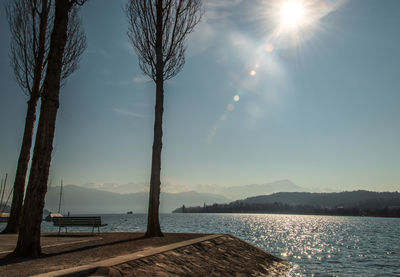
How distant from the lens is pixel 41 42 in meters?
15.3

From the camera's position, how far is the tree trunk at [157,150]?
42.8 feet

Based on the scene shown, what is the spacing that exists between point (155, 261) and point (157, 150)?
6865 mm

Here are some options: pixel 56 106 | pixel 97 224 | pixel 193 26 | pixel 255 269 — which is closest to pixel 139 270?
pixel 56 106

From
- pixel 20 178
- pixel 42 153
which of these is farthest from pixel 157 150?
pixel 20 178

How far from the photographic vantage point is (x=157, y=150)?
13.5 m

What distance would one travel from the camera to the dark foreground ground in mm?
5891

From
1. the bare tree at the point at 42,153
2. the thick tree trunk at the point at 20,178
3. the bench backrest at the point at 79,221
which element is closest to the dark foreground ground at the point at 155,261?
the bare tree at the point at 42,153

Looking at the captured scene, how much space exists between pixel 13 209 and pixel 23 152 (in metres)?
2.93

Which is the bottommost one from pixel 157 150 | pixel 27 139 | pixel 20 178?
pixel 20 178

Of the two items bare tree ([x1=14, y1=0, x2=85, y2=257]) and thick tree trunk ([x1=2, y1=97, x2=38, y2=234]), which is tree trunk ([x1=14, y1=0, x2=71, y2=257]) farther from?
thick tree trunk ([x1=2, y1=97, x2=38, y2=234])

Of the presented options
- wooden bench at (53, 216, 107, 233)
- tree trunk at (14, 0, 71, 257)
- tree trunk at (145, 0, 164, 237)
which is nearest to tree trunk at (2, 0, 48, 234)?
wooden bench at (53, 216, 107, 233)

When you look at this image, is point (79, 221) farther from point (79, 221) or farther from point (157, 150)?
point (157, 150)

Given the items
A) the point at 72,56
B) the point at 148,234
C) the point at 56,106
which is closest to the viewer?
the point at 56,106

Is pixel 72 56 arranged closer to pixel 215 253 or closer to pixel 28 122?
pixel 28 122
